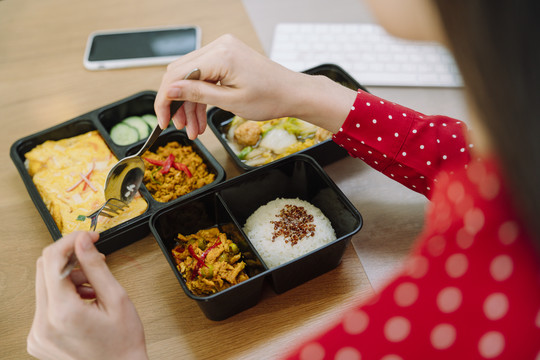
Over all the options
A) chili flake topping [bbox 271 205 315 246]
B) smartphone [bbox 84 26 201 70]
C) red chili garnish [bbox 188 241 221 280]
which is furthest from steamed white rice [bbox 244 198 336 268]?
smartphone [bbox 84 26 201 70]

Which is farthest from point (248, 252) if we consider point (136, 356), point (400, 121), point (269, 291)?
point (400, 121)

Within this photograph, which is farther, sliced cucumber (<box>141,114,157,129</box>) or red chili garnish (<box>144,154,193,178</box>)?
sliced cucumber (<box>141,114,157,129</box>)

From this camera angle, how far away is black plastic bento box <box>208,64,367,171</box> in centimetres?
140

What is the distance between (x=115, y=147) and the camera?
4.81 ft

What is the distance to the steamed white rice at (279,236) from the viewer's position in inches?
47.8

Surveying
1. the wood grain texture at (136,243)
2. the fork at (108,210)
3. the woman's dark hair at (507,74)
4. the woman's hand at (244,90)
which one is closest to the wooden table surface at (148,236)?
the wood grain texture at (136,243)

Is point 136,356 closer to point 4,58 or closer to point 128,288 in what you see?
point 128,288

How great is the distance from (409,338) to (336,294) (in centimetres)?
54

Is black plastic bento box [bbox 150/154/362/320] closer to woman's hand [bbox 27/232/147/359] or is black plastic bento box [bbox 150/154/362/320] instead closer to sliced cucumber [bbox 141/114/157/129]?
woman's hand [bbox 27/232/147/359]

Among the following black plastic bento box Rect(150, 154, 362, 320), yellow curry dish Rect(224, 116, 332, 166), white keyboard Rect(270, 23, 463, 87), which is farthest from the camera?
white keyboard Rect(270, 23, 463, 87)

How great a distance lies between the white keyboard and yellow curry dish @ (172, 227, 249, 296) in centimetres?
86

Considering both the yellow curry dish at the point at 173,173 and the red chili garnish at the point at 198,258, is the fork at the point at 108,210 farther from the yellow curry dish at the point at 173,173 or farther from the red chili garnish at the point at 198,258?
the red chili garnish at the point at 198,258

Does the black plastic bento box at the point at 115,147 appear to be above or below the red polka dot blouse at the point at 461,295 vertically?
below

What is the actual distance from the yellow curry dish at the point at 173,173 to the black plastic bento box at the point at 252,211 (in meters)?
0.13
